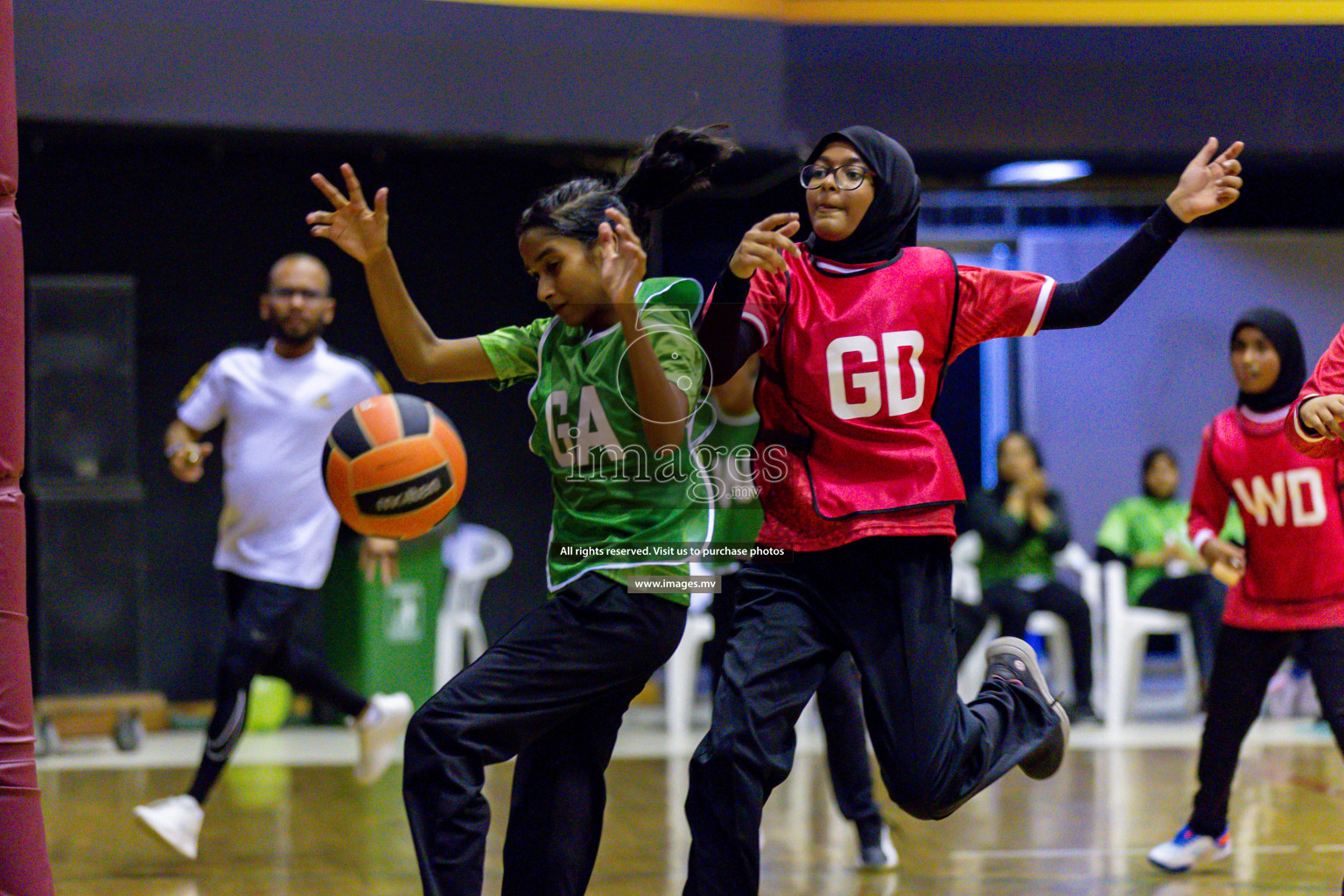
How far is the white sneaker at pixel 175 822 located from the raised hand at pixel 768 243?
2988 mm

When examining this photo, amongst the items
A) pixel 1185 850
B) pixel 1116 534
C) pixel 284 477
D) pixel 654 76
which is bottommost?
pixel 1185 850

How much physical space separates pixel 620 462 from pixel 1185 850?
2.64 metres

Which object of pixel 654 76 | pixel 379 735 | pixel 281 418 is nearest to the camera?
pixel 379 735

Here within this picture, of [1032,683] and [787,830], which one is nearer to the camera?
[1032,683]

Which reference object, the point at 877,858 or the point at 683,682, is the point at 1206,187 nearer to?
the point at 877,858

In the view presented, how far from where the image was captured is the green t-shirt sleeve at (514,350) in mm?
3396

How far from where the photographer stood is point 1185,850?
4.71 m

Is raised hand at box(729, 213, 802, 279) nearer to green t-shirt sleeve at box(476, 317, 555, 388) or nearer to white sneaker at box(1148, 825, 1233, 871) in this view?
green t-shirt sleeve at box(476, 317, 555, 388)

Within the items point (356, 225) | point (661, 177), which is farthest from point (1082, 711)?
point (356, 225)

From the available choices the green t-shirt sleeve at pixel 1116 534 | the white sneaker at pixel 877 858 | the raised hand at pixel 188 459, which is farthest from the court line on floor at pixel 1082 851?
the green t-shirt sleeve at pixel 1116 534

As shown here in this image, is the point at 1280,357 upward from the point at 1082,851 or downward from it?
upward

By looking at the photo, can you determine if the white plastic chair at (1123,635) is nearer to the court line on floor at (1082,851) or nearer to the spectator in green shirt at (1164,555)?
the spectator in green shirt at (1164,555)

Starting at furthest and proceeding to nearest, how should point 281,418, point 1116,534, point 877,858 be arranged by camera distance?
point 1116,534 < point 281,418 < point 877,858

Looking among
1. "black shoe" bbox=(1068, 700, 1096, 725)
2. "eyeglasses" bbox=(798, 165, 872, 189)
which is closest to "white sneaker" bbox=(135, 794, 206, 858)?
"eyeglasses" bbox=(798, 165, 872, 189)
